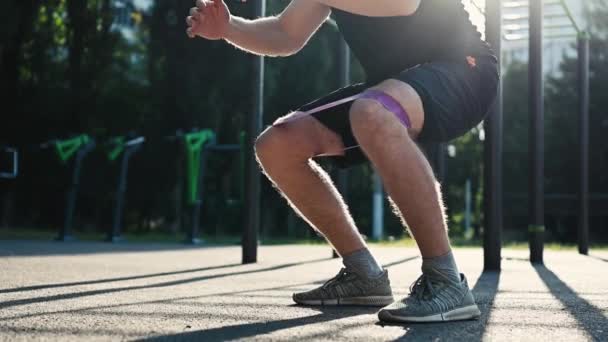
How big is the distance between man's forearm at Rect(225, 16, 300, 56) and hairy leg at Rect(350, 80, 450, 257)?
508mm

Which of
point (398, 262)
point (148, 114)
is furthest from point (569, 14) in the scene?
point (148, 114)

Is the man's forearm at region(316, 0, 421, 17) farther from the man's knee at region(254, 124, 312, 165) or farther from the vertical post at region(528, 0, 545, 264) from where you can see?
the vertical post at region(528, 0, 545, 264)

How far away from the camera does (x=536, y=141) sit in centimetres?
416

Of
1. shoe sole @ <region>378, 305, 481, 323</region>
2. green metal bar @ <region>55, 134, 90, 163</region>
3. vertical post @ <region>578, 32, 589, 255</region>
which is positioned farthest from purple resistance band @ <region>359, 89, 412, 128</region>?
green metal bar @ <region>55, 134, 90, 163</region>

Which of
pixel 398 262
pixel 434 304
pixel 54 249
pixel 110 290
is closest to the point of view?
pixel 434 304

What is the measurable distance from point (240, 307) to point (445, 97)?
72cm

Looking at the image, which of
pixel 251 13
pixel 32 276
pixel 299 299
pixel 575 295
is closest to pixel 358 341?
pixel 299 299

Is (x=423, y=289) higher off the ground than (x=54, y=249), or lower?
higher

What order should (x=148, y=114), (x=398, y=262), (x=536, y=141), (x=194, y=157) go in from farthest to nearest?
(x=148, y=114), (x=194, y=157), (x=398, y=262), (x=536, y=141)

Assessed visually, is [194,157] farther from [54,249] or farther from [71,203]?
[54,249]

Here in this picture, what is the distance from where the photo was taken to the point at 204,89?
13844 mm

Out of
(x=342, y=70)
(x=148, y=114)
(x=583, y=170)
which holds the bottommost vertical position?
(x=583, y=170)

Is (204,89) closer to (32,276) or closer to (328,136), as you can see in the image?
(32,276)

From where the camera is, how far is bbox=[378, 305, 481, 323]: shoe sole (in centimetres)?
165
